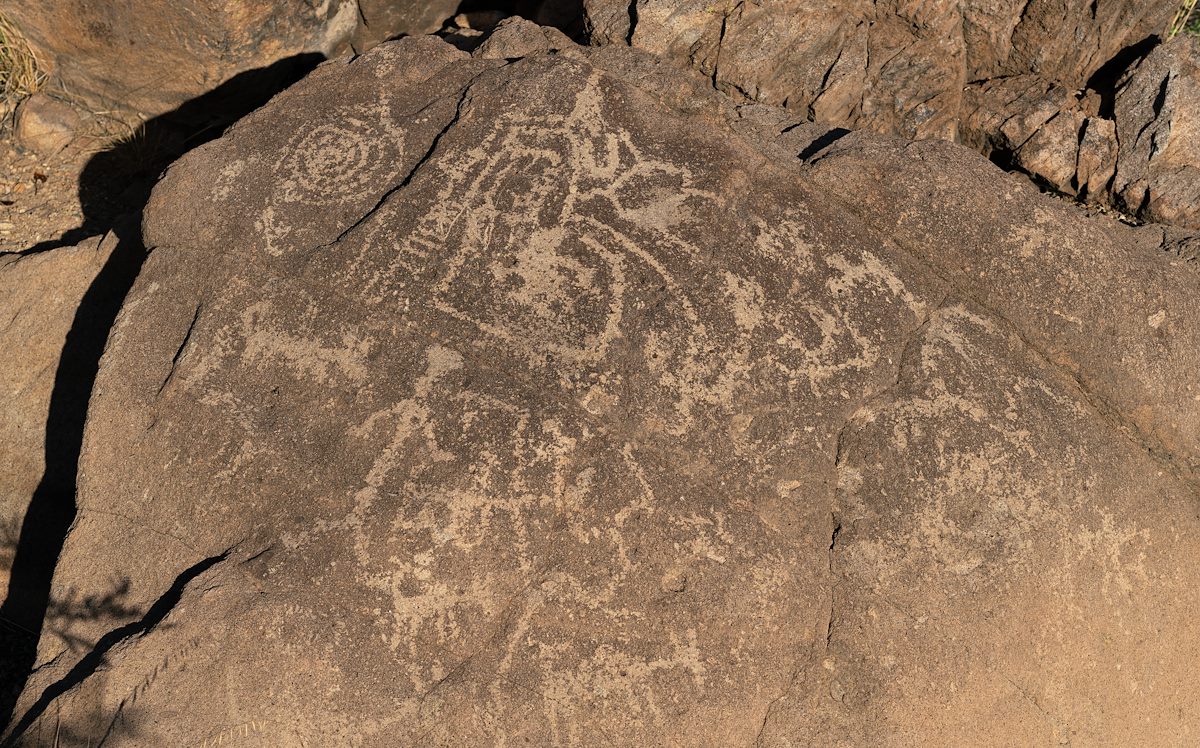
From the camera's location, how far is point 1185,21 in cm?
353

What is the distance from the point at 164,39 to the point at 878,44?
93.0 inches

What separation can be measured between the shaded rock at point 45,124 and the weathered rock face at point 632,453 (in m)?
1.74

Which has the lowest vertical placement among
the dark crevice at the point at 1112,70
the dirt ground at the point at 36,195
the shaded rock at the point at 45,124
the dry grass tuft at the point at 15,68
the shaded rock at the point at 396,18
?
the dirt ground at the point at 36,195

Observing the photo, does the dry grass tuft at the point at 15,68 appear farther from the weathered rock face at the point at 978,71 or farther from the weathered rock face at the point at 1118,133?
the weathered rock face at the point at 1118,133

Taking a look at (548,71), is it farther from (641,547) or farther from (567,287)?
(641,547)

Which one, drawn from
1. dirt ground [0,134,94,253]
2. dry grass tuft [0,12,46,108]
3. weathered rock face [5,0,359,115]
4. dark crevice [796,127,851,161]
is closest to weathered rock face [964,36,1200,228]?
dark crevice [796,127,851,161]

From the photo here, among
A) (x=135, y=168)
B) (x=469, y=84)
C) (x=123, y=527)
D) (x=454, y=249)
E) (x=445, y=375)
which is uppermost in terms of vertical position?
(x=469, y=84)

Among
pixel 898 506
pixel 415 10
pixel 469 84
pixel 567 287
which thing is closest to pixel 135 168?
pixel 415 10

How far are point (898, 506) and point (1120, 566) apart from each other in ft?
1.59

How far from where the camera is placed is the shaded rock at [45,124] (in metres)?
3.56

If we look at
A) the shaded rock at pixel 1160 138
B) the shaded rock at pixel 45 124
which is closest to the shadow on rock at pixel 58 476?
the shaded rock at pixel 45 124

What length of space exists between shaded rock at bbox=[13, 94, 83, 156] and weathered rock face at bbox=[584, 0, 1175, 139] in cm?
211

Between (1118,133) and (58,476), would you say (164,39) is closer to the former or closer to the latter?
(58,476)

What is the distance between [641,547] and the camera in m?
1.81
